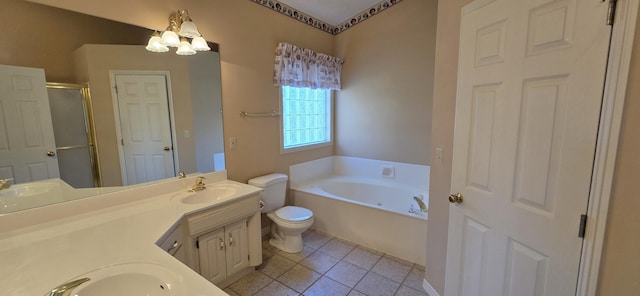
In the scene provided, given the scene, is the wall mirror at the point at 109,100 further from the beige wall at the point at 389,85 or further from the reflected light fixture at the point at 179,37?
the beige wall at the point at 389,85

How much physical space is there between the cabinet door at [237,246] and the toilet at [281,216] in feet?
1.54

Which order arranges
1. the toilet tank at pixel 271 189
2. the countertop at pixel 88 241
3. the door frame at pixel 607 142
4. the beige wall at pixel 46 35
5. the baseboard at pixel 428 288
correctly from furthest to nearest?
the toilet tank at pixel 271 189 → the baseboard at pixel 428 288 → the beige wall at pixel 46 35 → the countertop at pixel 88 241 → the door frame at pixel 607 142

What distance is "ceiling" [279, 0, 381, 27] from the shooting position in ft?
9.41

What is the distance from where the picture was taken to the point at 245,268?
2.20m

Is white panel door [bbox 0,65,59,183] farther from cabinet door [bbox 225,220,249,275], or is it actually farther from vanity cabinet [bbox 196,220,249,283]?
cabinet door [bbox 225,220,249,275]

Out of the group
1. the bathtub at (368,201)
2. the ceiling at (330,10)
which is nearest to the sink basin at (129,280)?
the bathtub at (368,201)

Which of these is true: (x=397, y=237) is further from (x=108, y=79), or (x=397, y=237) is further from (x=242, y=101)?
(x=108, y=79)

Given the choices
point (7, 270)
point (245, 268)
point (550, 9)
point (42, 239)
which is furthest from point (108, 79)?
point (550, 9)

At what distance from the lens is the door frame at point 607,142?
0.82 meters

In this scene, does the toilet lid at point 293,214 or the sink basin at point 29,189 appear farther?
the toilet lid at point 293,214

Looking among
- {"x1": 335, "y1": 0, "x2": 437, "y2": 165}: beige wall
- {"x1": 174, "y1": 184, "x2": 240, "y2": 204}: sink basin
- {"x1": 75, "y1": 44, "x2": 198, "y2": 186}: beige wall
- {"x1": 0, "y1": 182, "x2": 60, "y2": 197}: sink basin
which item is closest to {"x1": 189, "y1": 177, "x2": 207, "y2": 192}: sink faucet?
{"x1": 174, "y1": 184, "x2": 240, "y2": 204}: sink basin

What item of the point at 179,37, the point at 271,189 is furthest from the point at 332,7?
the point at 271,189

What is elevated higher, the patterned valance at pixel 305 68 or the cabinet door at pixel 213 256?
the patterned valance at pixel 305 68

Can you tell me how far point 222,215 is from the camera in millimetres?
1858
